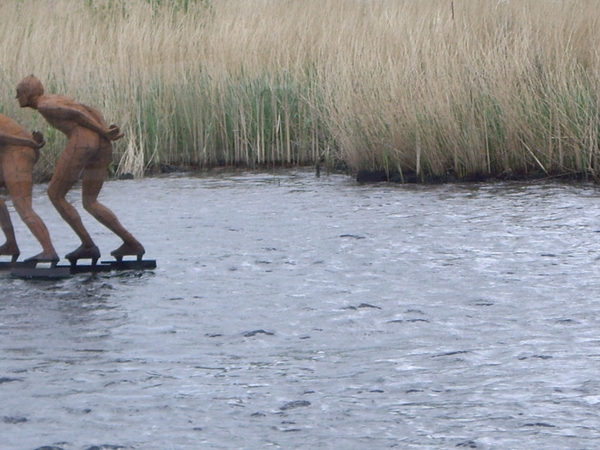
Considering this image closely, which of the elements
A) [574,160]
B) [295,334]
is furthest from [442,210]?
[295,334]

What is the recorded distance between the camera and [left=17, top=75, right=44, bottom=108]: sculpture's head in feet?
25.2

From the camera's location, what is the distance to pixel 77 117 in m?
7.70

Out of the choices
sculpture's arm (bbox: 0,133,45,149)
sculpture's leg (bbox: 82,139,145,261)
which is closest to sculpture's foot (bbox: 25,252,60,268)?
sculpture's leg (bbox: 82,139,145,261)

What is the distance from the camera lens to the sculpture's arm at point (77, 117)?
25.1 feet

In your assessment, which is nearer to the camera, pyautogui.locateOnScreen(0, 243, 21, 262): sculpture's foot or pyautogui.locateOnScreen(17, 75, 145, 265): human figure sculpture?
pyautogui.locateOnScreen(17, 75, 145, 265): human figure sculpture

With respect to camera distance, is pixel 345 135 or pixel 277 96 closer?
pixel 345 135

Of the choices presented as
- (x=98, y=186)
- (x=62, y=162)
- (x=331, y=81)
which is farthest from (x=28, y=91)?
(x=331, y=81)

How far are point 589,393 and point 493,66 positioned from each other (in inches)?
308

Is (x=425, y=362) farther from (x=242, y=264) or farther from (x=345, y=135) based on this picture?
(x=345, y=135)

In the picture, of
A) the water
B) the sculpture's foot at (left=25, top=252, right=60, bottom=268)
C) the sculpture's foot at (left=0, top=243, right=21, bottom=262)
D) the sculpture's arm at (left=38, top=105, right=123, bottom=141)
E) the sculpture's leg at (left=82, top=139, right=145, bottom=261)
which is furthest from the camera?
the sculpture's foot at (left=0, top=243, right=21, bottom=262)

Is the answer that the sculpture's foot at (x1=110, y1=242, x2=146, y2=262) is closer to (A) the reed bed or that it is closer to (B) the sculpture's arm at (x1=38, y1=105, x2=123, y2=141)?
(B) the sculpture's arm at (x1=38, y1=105, x2=123, y2=141)

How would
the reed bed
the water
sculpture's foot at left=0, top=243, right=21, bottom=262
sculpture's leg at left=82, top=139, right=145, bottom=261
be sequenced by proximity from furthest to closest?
the reed bed < sculpture's foot at left=0, top=243, right=21, bottom=262 < sculpture's leg at left=82, top=139, right=145, bottom=261 < the water

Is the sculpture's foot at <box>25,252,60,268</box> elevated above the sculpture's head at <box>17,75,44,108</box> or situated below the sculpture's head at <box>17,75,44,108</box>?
below

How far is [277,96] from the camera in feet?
46.7
